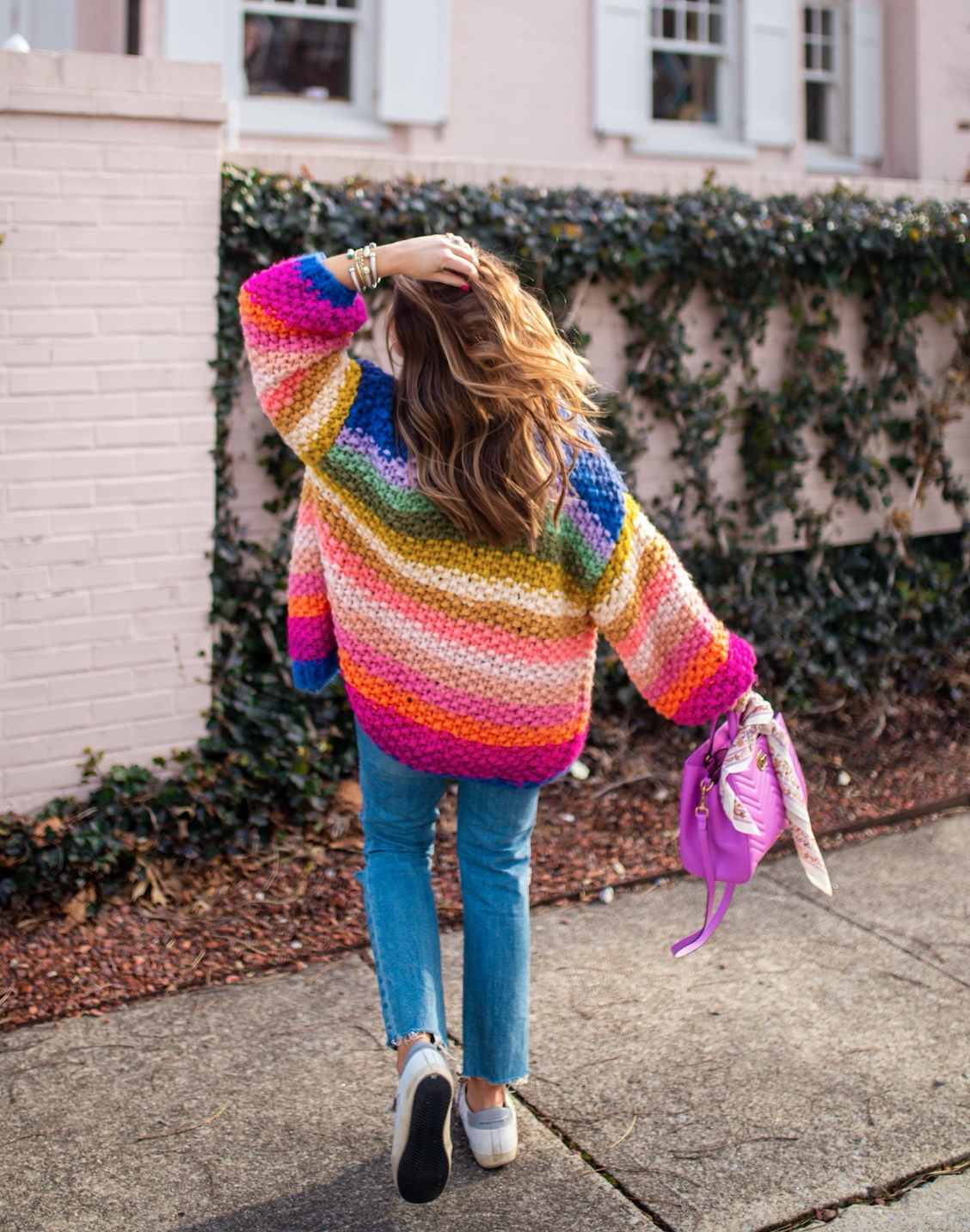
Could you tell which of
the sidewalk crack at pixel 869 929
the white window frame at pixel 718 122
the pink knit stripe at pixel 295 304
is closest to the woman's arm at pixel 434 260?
the pink knit stripe at pixel 295 304

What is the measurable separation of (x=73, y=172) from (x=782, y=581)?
309cm

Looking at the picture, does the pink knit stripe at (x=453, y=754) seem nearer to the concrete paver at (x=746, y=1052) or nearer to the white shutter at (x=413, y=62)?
the concrete paver at (x=746, y=1052)

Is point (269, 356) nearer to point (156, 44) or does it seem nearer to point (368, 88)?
point (156, 44)

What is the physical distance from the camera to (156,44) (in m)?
7.56

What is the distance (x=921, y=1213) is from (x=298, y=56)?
820cm

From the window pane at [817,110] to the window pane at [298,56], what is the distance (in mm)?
4599

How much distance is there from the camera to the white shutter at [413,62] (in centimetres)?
816

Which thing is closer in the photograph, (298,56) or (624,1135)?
(624,1135)

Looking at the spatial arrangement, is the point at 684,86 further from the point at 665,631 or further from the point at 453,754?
the point at 453,754

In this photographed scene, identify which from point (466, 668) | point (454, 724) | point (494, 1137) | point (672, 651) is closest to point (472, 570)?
point (466, 668)

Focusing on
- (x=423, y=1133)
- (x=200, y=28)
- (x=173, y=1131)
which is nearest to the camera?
(x=423, y=1133)

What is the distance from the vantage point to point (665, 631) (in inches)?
88.2

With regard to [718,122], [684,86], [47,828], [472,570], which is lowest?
[47,828]

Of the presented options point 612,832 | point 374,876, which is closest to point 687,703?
point 374,876
